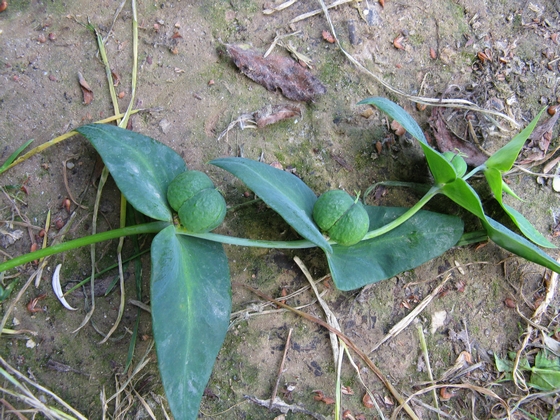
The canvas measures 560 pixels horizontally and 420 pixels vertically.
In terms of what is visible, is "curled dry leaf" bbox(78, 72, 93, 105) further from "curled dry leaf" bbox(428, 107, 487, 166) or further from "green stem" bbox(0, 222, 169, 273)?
"curled dry leaf" bbox(428, 107, 487, 166)

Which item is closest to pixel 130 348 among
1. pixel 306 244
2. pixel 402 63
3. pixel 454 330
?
pixel 306 244

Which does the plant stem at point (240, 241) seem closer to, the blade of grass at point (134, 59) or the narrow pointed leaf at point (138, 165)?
the narrow pointed leaf at point (138, 165)

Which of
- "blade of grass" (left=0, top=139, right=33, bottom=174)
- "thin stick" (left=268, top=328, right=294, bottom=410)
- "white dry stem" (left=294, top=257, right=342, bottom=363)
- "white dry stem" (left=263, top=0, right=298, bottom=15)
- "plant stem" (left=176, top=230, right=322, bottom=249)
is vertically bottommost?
"thin stick" (left=268, top=328, right=294, bottom=410)

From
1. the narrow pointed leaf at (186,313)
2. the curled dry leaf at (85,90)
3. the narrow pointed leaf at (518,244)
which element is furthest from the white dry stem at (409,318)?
the curled dry leaf at (85,90)

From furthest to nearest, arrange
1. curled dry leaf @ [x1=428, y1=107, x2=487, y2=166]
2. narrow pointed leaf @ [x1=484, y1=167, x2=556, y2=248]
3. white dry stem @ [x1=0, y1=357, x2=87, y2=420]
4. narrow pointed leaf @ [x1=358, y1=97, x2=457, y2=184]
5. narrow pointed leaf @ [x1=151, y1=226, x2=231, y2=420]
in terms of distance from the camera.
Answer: curled dry leaf @ [x1=428, y1=107, x2=487, y2=166], narrow pointed leaf @ [x1=484, y1=167, x2=556, y2=248], narrow pointed leaf @ [x1=358, y1=97, x2=457, y2=184], white dry stem @ [x1=0, y1=357, x2=87, y2=420], narrow pointed leaf @ [x1=151, y1=226, x2=231, y2=420]

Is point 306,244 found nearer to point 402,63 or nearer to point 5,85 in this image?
point 402,63


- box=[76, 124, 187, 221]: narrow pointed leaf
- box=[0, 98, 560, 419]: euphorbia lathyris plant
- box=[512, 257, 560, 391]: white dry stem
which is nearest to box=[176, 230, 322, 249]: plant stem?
box=[0, 98, 560, 419]: euphorbia lathyris plant
